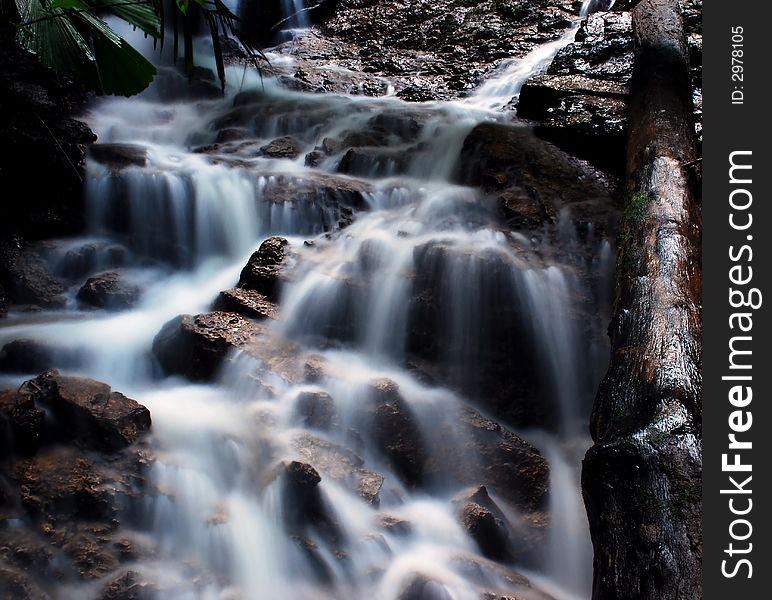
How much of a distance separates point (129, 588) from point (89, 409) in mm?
902

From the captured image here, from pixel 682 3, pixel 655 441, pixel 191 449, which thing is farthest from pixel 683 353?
pixel 682 3

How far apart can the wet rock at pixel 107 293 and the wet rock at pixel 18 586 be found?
250 centimetres

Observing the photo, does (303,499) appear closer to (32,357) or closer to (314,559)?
(314,559)

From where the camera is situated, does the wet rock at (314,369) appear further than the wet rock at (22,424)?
Yes

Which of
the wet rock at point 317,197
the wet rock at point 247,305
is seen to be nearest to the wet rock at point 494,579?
the wet rock at point 247,305

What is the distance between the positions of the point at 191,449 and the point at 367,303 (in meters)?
1.70

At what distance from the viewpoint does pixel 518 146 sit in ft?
19.4

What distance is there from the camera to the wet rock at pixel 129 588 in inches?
91.7

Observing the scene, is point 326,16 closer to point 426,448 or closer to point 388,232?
point 388,232

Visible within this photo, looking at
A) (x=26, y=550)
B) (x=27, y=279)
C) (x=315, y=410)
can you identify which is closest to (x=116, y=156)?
(x=27, y=279)

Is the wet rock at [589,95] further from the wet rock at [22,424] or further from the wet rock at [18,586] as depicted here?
the wet rock at [18,586]

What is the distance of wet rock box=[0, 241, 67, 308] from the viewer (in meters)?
4.45

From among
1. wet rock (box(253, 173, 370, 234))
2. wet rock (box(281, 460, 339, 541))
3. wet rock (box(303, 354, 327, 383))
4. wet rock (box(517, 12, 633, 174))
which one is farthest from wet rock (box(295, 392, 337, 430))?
wet rock (box(517, 12, 633, 174))

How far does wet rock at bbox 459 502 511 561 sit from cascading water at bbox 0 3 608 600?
0.05m
